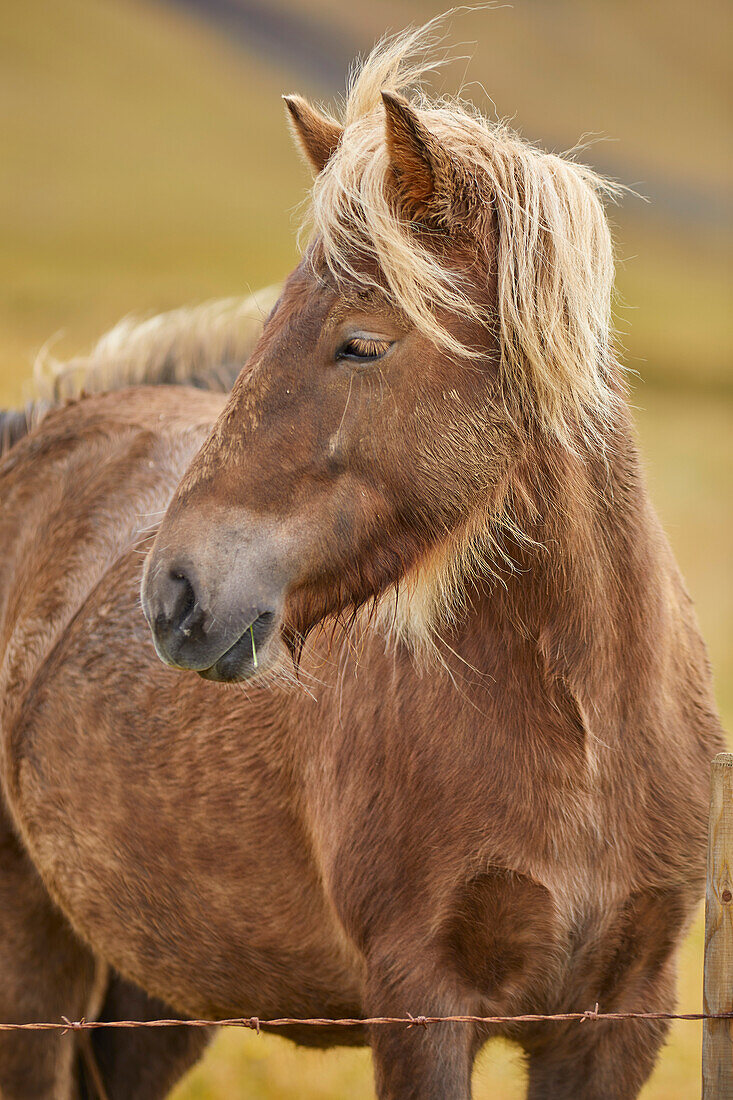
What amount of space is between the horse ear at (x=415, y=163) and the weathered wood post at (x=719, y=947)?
47.4 inches

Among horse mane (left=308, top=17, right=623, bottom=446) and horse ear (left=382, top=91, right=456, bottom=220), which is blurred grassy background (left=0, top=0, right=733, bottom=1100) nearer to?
horse mane (left=308, top=17, right=623, bottom=446)

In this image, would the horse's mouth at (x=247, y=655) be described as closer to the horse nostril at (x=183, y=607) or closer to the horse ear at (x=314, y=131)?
the horse nostril at (x=183, y=607)

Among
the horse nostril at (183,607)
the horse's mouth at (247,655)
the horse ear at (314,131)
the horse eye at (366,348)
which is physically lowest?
the horse's mouth at (247,655)

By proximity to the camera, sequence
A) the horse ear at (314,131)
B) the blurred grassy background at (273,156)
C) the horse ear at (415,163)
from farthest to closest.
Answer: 1. the blurred grassy background at (273,156)
2. the horse ear at (314,131)
3. the horse ear at (415,163)

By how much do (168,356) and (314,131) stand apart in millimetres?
2087

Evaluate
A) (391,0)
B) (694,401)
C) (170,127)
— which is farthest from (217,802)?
(391,0)

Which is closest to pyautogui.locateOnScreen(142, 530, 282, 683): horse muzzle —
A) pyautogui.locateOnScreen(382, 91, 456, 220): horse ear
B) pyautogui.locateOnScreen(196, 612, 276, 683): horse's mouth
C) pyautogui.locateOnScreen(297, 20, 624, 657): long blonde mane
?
pyautogui.locateOnScreen(196, 612, 276, 683): horse's mouth

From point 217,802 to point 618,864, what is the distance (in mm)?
1116

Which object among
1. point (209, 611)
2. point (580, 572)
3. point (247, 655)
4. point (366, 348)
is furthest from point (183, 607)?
point (580, 572)

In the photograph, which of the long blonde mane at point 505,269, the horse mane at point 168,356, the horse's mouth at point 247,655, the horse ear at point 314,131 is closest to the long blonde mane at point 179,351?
the horse mane at point 168,356

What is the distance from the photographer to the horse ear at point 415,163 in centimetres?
184

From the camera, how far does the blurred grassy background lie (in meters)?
23.2

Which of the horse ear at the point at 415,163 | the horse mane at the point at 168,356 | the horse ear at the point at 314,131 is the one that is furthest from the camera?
the horse mane at the point at 168,356

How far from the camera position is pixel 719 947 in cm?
188
